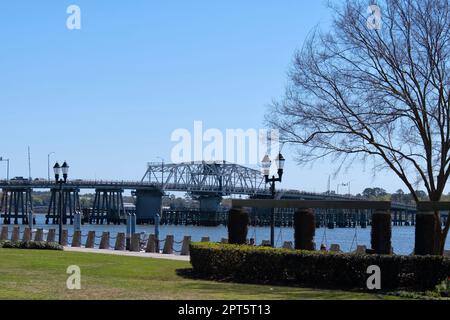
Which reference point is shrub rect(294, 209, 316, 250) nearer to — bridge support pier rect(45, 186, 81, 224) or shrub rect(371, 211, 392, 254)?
shrub rect(371, 211, 392, 254)

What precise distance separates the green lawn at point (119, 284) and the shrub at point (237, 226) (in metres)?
2.10

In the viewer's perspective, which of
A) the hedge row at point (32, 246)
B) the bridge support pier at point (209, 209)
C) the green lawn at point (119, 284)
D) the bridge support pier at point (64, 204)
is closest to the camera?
the green lawn at point (119, 284)

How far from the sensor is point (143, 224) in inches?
7111

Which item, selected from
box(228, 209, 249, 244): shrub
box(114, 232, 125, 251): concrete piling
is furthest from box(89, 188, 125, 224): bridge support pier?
box(228, 209, 249, 244): shrub

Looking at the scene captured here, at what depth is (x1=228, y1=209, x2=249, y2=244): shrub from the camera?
28.2 m

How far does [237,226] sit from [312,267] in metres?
5.39

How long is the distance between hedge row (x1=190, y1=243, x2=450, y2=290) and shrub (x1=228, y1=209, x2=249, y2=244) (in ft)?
Answer: 6.86

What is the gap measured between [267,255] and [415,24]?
9729mm

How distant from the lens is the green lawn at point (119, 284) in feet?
59.7

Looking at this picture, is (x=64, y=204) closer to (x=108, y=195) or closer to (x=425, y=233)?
(x=108, y=195)

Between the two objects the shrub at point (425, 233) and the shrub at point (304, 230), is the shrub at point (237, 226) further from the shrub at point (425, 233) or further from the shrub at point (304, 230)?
the shrub at point (425, 233)

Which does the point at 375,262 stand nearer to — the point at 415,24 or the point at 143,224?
the point at 415,24

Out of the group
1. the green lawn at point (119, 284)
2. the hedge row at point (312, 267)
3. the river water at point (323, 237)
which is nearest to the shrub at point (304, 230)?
the hedge row at point (312, 267)
